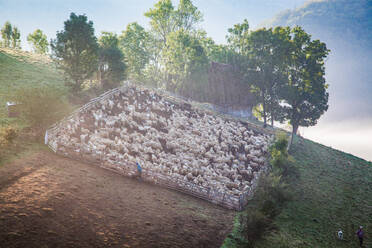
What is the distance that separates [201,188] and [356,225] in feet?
52.0

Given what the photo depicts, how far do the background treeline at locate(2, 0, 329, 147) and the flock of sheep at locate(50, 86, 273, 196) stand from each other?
8.42 m

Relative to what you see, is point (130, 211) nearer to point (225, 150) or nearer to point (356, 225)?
point (225, 150)

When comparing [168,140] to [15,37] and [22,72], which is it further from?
[15,37]

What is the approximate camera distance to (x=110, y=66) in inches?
1542

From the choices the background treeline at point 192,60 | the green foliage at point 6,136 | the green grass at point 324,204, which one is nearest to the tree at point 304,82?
the background treeline at point 192,60

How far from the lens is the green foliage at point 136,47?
186 feet

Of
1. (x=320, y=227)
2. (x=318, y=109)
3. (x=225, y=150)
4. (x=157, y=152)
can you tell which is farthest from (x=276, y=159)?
(x=318, y=109)

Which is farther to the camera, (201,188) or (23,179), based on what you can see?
(201,188)

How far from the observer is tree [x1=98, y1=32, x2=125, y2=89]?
3900 cm

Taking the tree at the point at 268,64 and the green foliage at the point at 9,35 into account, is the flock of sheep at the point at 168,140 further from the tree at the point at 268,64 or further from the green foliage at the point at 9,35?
the green foliage at the point at 9,35

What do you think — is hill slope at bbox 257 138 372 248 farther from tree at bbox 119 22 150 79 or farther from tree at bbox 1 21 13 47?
tree at bbox 1 21 13 47

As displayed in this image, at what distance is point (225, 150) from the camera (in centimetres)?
3325

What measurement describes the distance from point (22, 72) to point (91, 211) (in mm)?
41698

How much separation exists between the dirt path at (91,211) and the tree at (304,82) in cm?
3333
